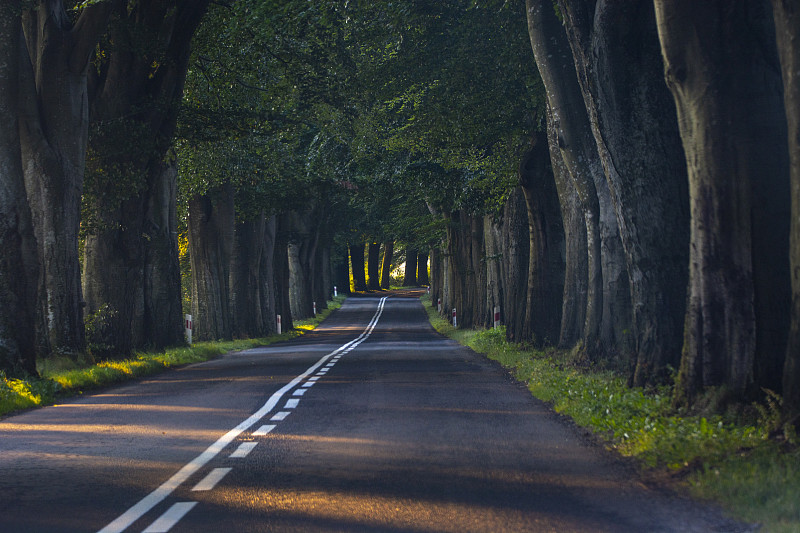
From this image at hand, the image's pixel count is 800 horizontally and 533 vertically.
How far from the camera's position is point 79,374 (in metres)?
16.5

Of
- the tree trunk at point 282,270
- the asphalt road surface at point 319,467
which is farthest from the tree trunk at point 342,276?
the asphalt road surface at point 319,467

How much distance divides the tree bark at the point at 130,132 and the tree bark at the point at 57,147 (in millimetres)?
1955

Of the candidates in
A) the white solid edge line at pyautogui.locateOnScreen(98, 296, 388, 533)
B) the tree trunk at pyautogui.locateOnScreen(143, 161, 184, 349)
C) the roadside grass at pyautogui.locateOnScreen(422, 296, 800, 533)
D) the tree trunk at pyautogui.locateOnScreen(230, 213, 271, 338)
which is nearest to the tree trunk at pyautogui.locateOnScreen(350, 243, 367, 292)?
the tree trunk at pyautogui.locateOnScreen(230, 213, 271, 338)

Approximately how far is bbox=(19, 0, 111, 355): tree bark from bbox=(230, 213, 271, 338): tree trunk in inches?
714

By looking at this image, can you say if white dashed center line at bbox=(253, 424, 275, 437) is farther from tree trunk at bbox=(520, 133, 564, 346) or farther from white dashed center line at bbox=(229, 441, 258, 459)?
tree trunk at bbox=(520, 133, 564, 346)

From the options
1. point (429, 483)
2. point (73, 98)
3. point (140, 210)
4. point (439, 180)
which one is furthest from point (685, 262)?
point (439, 180)

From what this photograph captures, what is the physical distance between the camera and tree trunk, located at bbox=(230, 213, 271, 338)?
3656 cm

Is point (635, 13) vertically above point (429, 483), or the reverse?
point (635, 13)

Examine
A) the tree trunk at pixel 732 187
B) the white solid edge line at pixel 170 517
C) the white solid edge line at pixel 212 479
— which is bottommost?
the white solid edge line at pixel 212 479

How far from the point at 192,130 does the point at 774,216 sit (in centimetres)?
1650

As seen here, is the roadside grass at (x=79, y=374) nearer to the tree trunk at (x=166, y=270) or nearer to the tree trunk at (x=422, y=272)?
the tree trunk at (x=166, y=270)

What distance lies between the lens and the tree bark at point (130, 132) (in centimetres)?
2002

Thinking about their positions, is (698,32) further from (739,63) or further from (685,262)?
(685,262)

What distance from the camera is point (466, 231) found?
42.5 m
